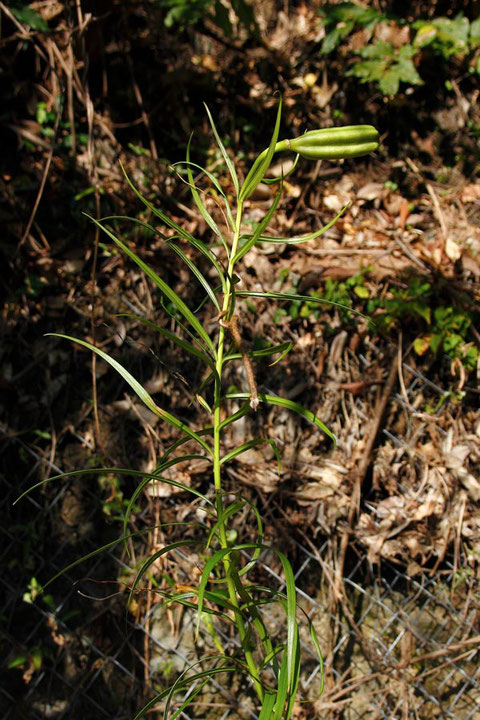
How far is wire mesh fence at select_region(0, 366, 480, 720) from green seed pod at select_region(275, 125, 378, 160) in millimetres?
1473

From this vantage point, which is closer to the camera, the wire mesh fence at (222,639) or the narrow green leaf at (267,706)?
the narrow green leaf at (267,706)

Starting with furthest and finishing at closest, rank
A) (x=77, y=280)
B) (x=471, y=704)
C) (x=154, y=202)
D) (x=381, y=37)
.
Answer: (x=381, y=37)
(x=154, y=202)
(x=77, y=280)
(x=471, y=704)

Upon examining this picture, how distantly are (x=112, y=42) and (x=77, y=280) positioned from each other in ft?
3.84

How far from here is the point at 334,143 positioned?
2.68 feet

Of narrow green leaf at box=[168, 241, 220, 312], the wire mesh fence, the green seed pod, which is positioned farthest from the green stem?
the wire mesh fence

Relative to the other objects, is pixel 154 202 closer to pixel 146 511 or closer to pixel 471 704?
pixel 146 511

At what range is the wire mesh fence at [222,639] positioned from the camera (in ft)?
6.04

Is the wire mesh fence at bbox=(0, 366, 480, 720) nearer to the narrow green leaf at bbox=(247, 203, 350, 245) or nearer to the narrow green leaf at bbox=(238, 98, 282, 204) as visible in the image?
the narrow green leaf at bbox=(247, 203, 350, 245)

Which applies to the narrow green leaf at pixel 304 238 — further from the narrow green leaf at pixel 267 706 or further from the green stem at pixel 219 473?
the narrow green leaf at pixel 267 706

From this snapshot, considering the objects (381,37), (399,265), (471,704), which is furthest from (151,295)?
(471,704)

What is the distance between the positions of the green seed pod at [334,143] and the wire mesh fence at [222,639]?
1473 millimetres

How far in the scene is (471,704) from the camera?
1.85 m

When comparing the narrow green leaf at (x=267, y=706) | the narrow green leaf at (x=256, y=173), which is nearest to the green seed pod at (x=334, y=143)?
the narrow green leaf at (x=256, y=173)

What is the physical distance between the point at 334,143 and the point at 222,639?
1.71m
